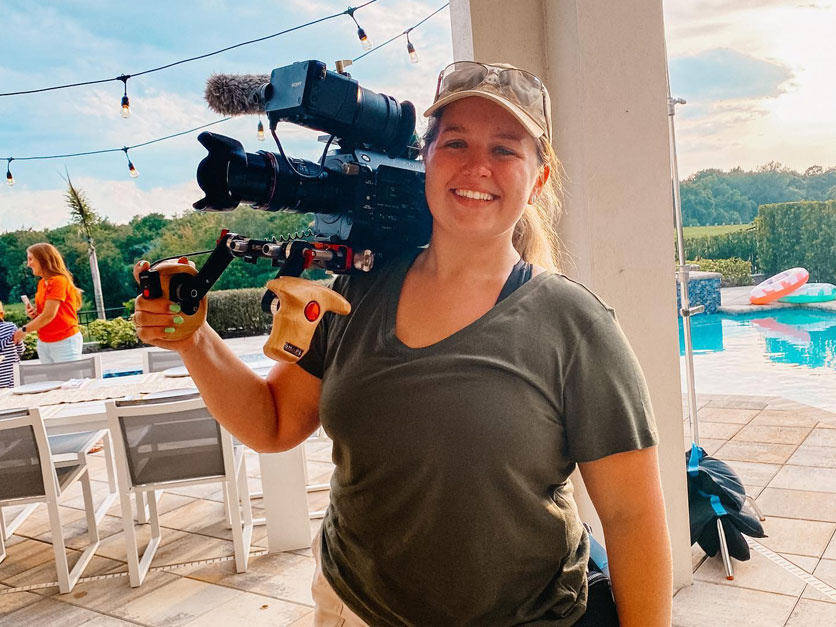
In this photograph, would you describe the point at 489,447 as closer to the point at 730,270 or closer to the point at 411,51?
the point at 411,51

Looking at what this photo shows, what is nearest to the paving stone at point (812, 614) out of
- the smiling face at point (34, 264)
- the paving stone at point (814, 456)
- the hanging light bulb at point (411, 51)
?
the paving stone at point (814, 456)

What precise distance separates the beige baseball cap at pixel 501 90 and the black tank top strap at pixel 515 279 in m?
0.18

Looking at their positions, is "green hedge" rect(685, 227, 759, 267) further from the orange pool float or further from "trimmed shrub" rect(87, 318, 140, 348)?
"trimmed shrub" rect(87, 318, 140, 348)

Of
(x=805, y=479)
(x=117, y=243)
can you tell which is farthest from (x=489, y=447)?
(x=117, y=243)

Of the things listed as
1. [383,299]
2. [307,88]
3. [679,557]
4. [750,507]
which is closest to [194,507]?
[679,557]

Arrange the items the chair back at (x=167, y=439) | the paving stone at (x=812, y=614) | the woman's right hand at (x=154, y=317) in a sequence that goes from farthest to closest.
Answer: the chair back at (x=167, y=439)
the paving stone at (x=812, y=614)
the woman's right hand at (x=154, y=317)

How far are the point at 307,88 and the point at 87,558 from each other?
2.89m

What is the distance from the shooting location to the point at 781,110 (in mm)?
14195

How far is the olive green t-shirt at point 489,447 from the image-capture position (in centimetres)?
79

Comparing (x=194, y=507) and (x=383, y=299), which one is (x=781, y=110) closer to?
(x=194, y=507)

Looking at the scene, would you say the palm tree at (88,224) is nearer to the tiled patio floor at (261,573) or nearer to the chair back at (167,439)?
the tiled patio floor at (261,573)

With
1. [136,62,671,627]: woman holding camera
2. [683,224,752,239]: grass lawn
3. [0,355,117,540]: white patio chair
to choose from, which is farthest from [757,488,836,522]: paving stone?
[683,224,752,239]: grass lawn

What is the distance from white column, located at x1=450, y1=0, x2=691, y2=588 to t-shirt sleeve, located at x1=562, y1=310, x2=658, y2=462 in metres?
1.19

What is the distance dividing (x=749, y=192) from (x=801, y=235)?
1.30 m
